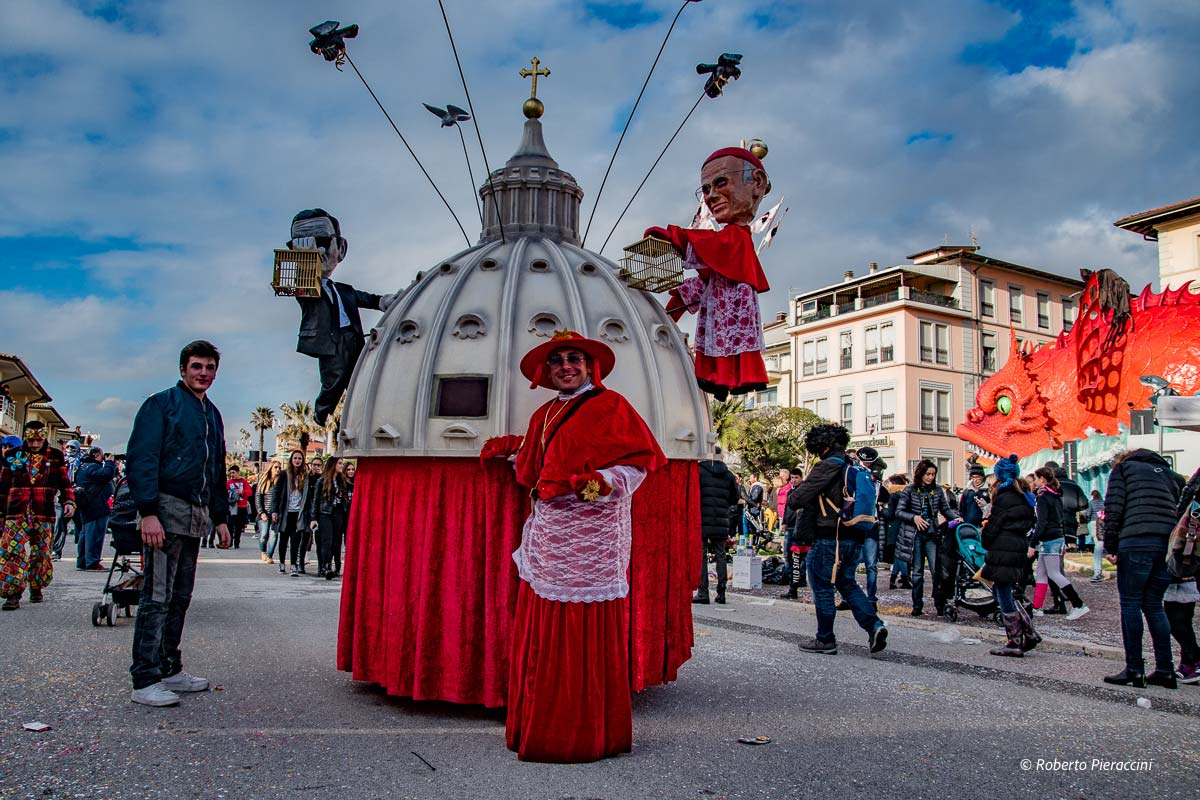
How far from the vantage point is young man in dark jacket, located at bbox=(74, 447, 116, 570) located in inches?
522

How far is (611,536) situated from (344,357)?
2953 millimetres

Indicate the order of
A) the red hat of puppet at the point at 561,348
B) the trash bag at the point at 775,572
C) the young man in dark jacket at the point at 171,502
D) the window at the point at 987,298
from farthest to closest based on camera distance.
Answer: the window at the point at 987,298 < the trash bag at the point at 775,572 < the young man in dark jacket at the point at 171,502 < the red hat of puppet at the point at 561,348

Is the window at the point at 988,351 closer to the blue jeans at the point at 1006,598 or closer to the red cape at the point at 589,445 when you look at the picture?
the blue jeans at the point at 1006,598

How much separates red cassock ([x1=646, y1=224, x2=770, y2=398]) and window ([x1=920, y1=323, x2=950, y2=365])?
44.4m

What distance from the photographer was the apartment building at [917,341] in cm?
4653

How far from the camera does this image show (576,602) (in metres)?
4.64

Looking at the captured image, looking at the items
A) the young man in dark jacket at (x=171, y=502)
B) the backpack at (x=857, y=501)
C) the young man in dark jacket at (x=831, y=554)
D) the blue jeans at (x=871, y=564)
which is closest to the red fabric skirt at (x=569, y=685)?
the young man in dark jacket at (x=171, y=502)

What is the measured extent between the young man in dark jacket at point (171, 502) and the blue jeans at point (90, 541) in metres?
9.94

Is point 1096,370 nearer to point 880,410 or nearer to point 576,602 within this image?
→ point 576,602

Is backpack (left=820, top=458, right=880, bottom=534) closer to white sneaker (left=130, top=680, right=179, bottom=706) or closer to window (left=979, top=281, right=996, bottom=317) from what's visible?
white sneaker (left=130, top=680, right=179, bottom=706)

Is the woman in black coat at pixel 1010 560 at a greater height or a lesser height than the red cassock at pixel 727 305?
lesser

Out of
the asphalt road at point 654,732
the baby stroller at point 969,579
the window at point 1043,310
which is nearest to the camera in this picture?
the asphalt road at point 654,732

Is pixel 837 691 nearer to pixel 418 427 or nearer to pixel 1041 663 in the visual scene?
pixel 1041 663

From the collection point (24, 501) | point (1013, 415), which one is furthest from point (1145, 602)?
point (1013, 415)
